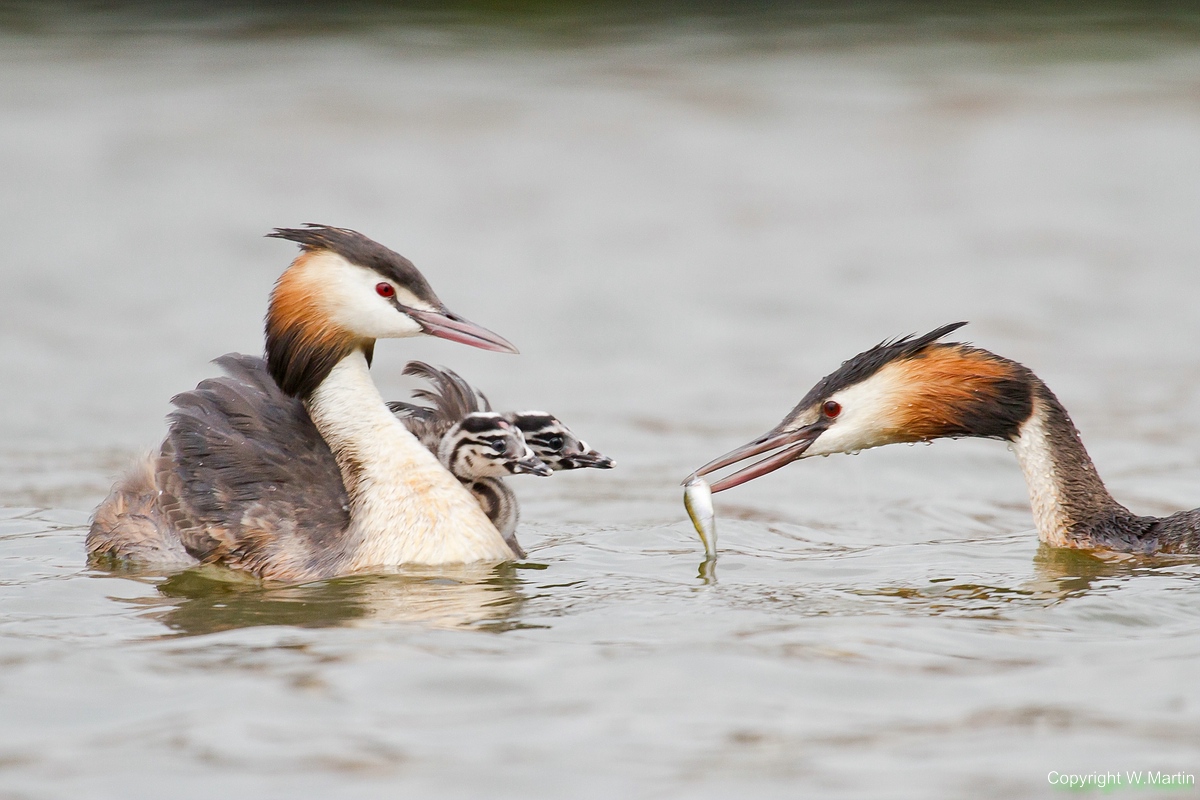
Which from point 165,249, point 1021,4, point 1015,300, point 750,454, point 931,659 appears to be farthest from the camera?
point 1021,4

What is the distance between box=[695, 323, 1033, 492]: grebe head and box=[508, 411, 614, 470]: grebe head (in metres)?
0.52

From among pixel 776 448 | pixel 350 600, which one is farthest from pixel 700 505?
pixel 350 600

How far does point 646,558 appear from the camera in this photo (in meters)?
6.89

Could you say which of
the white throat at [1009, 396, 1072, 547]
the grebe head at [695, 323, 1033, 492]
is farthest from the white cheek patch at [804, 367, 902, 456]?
the white throat at [1009, 396, 1072, 547]

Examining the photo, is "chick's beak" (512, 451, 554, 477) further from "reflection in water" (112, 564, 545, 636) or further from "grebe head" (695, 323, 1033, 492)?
"grebe head" (695, 323, 1033, 492)

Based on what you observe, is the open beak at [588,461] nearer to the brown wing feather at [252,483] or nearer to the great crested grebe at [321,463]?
the great crested grebe at [321,463]

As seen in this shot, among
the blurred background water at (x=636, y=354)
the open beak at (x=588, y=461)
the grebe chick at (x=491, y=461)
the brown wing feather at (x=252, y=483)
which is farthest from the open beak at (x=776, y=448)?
the brown wing feather at (x=252, y=483)

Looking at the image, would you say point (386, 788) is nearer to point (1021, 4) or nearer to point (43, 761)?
point (43, 761)

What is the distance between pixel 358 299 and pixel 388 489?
73 cm

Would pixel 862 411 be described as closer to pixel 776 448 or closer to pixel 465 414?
pixel 776 448

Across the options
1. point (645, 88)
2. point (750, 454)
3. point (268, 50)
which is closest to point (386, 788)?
point (750, 454)

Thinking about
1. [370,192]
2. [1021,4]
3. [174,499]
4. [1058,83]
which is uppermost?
Answer: [1021,4]

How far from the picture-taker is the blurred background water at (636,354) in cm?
449

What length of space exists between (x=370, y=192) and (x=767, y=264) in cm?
334
